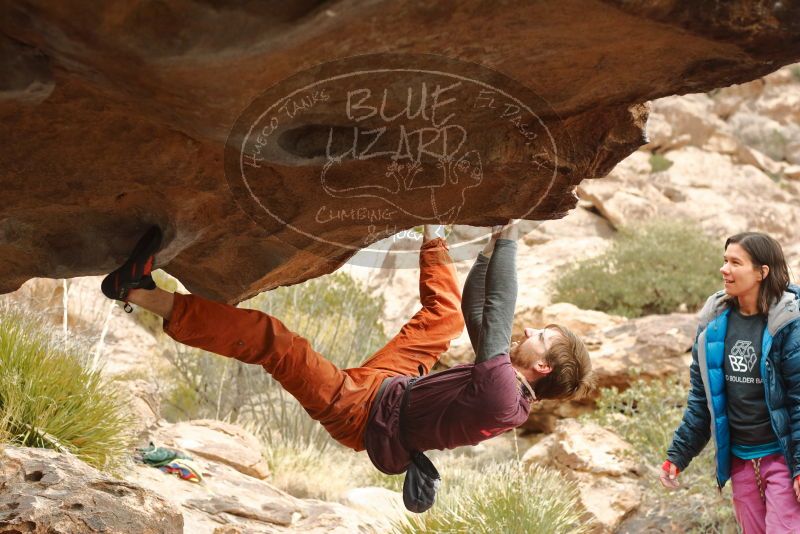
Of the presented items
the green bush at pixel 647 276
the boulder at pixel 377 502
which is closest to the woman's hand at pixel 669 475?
the boulder at pixel 377 502

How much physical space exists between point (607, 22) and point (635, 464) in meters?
5.68

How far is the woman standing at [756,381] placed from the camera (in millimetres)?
3701

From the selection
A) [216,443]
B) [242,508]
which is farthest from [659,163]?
[242,508]

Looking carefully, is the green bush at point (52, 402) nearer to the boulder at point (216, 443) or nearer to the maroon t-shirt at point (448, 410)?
the boulder at point (216, 443)

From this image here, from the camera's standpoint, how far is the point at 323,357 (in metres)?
3.61

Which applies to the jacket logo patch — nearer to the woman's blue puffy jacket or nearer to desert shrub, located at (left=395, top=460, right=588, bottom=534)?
the woman's blue puffy jacket

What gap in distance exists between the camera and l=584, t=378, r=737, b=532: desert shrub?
6188 millimetres

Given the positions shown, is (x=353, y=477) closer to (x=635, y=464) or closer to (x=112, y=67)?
(x=635, y=464)

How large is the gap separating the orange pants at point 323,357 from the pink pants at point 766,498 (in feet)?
4.82

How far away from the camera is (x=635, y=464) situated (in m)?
7.11

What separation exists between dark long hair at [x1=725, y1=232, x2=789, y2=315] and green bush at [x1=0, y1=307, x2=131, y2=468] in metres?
3.86

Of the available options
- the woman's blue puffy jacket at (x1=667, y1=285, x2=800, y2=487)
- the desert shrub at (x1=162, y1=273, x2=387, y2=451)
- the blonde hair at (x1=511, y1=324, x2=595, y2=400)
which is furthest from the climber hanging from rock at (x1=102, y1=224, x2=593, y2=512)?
the desert shrub at (x1=162, y1=273, x2=387, y2=451)

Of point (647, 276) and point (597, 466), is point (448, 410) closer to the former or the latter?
point (597, 466)

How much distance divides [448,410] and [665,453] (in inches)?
162
